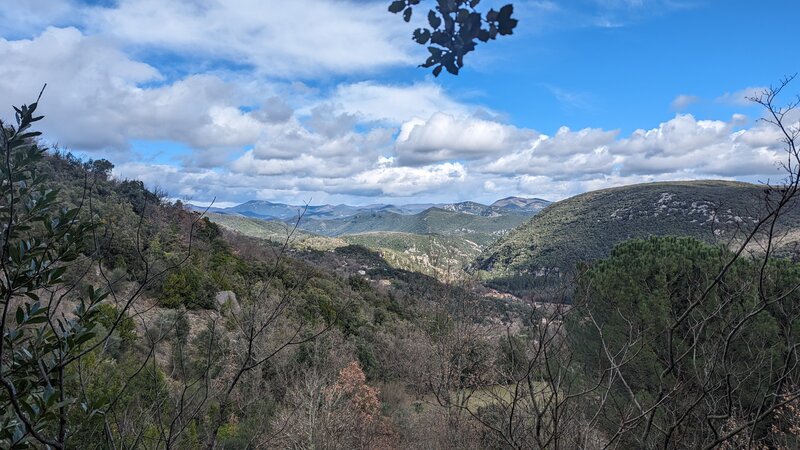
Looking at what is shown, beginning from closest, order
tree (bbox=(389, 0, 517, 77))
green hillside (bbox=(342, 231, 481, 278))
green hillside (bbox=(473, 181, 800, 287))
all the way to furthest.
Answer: tree (bbox=(389, 0, 517, 77)) < green hillside (bbox=(342, 231, 481, 278)) < green hillside (bbox=(473, 181, 800, 287))

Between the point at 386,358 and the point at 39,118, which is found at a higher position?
the point at 39,118

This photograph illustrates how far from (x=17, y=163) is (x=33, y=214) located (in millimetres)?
240

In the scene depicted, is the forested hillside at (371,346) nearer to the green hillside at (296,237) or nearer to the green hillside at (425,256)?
the green hillside at (296,237)

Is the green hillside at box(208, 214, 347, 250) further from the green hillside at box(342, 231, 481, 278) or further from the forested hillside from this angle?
the green hillside at box(342, 231, 481, 278)

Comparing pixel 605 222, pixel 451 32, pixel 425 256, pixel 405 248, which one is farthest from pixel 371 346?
pixel 405 248

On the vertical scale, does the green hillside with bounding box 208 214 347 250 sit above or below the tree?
below

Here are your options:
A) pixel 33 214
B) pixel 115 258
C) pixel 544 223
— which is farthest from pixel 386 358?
pixel 544 223

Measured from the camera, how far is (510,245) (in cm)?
13512

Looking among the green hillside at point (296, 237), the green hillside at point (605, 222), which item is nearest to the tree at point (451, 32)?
the green hillside at point (296, 237)

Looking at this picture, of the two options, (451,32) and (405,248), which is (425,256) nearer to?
(405,248)

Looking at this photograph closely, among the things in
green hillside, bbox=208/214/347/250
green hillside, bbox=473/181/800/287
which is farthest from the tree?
green hillside, bbox=473/181/800/287

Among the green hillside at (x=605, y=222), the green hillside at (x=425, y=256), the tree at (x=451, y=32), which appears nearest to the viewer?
the tree at (x=451, y=32)

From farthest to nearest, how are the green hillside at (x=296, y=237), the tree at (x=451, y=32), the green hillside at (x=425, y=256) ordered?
1. the green hillside at (x=425, y=256)
2. the green hillside at (x=296, y=237)
3. the tree at (x=451, y=32)

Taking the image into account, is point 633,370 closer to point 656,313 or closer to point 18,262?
point 656,313
